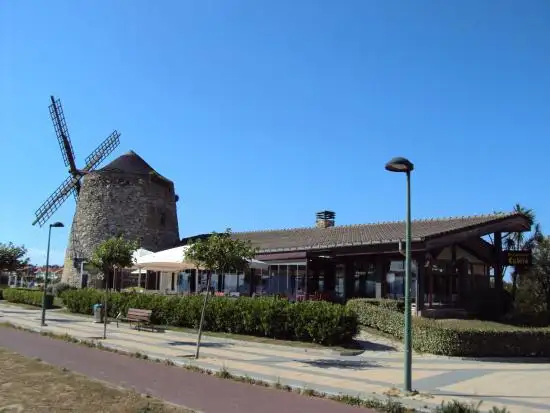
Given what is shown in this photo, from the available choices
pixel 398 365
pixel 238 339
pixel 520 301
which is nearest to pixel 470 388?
pixel 398 365

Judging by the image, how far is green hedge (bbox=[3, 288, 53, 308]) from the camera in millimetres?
35562

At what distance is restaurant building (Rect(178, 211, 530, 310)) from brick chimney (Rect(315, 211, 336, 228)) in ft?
18.0

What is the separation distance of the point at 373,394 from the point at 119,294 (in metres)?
18.9

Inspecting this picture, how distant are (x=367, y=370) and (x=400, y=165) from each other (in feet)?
17.8

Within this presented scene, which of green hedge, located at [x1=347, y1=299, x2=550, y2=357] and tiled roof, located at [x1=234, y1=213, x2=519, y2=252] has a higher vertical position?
tiled roof, located at [x1=234, y1=213, x2=519, y2=252]

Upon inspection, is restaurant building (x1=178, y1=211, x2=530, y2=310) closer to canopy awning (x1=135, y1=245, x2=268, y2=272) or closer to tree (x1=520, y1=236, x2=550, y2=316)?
canopy awning (x1=135, y1=245, x2=268, y2=272)

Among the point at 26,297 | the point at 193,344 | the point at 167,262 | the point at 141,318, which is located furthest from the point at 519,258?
Result: the point at 26,297

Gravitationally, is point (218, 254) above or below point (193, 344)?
above

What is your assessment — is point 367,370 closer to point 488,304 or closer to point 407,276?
point 407,276

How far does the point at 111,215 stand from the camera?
45.0 metres

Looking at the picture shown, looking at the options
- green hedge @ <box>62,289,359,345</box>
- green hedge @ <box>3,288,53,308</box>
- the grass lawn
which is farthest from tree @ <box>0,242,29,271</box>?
the grass lawn

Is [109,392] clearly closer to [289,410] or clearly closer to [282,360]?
[289,410]

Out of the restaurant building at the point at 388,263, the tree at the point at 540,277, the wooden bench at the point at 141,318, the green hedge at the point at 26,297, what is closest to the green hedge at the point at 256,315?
the wooden bench at the point at 141,318

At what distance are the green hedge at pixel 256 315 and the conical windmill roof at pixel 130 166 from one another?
69.4 feet
